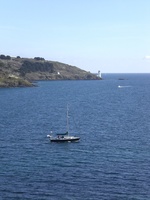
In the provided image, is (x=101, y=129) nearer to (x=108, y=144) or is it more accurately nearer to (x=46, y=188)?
(x=108, y=144)

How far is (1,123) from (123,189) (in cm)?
6840

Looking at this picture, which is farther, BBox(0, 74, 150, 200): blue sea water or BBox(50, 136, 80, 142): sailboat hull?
BBox(50, 136, 80, 142): sailboat hull

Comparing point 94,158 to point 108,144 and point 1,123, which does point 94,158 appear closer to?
point 108,144

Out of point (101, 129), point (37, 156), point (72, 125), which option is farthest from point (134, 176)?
point (72, 125)

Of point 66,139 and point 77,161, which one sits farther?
point 66,139

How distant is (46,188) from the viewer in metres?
59.8

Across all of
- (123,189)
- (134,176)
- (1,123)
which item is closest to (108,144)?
(134,176)

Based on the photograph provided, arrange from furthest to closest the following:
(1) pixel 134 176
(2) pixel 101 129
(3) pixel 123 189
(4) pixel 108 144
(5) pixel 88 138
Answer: (2) pixel 101 129
(5) pixel 88 138
(4) pixel 108 144
(1) pixel 134 176
(3) pixel 123 189

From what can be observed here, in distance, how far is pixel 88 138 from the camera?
96250 mm

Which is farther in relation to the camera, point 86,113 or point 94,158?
point 86,113

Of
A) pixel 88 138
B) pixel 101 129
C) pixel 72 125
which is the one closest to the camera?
pixel 88 138

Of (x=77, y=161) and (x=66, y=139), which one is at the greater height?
(x=66, y=139)

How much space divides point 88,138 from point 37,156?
69.6 feet

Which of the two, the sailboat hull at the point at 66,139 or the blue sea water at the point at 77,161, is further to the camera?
the sailboat hull at the point at 66,139
